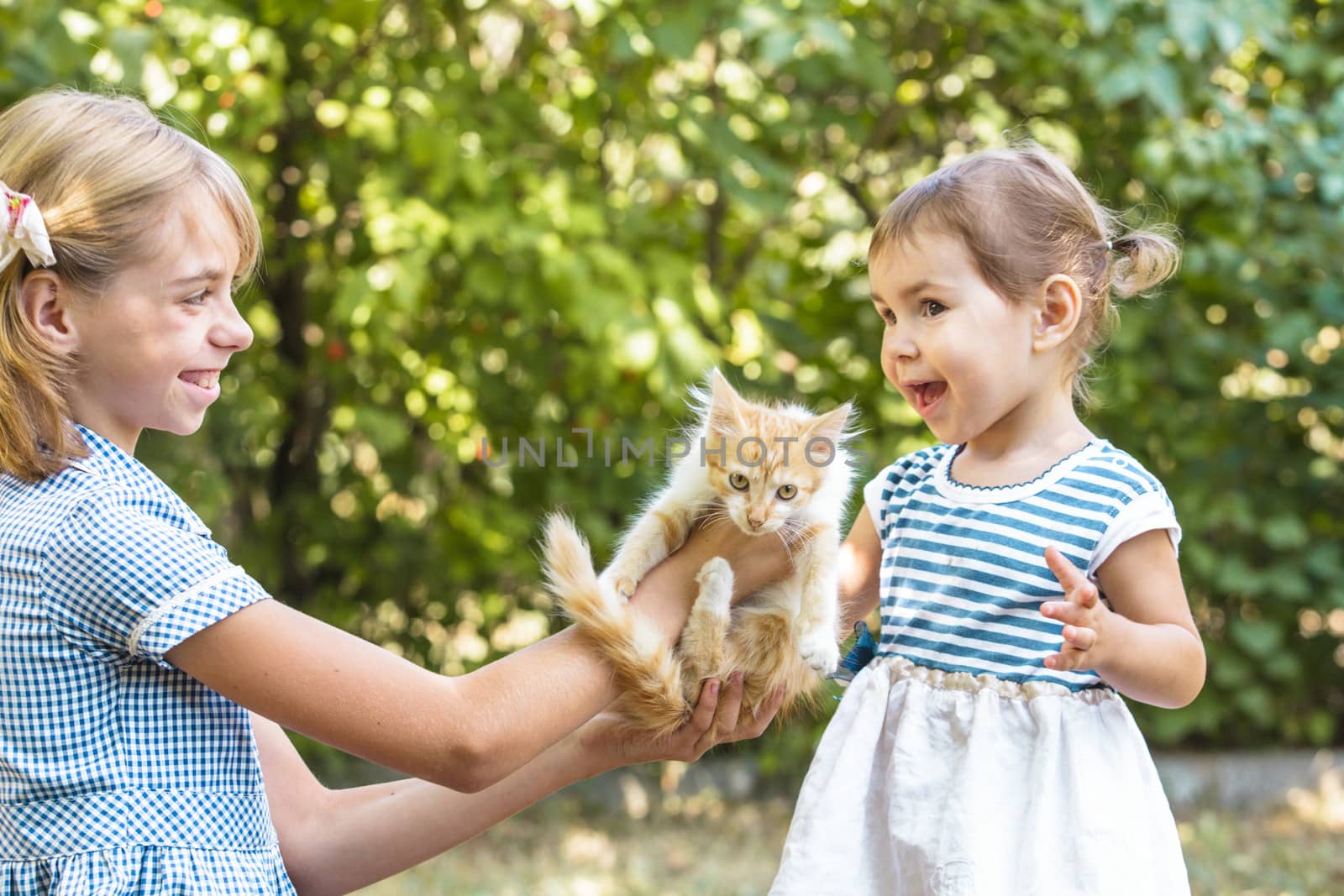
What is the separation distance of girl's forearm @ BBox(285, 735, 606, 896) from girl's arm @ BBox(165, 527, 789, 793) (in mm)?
248

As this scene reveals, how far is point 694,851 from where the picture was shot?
390 cm

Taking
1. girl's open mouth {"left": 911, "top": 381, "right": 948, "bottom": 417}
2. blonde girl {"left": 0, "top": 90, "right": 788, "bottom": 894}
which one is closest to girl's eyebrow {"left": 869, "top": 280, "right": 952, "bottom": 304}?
girl's open mouth {"left": 911, "top": 381, "right": 948, "bottom": 417}

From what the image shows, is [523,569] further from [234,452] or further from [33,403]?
[33,403]

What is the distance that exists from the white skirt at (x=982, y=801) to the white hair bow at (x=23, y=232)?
1032 mm

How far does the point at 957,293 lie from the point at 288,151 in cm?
305

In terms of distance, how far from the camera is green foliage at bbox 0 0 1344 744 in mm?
3229

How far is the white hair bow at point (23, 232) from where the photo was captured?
1238 millimetres

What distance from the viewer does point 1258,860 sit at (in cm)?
364

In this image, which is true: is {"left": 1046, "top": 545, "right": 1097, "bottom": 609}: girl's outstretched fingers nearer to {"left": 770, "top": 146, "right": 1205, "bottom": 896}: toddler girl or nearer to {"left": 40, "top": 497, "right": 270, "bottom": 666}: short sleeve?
{"left": 770, "top": 146, "right": 1205, "bottom": 896}: toddler girl

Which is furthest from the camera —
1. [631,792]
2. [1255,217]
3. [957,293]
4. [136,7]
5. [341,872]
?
[631,792]

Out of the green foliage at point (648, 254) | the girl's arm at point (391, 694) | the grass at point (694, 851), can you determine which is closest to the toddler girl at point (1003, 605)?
the girl's arm at point (391, 694)

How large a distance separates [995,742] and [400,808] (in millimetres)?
726

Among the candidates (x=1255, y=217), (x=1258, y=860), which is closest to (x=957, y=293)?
(x=1255, y=217)

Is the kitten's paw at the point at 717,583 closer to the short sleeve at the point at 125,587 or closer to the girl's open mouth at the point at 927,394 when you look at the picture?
the girl's open mouth at the point at 927,394
